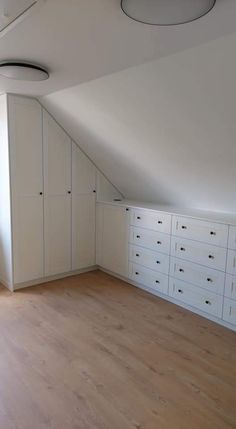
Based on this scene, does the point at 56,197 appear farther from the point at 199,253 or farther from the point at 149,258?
the point at 199,253

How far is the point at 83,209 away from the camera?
4.18 metres

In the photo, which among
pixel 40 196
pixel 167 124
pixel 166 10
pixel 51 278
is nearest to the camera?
pixel 166 10

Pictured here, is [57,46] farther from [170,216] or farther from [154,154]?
[170,216]

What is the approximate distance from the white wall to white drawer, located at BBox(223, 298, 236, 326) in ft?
7.67

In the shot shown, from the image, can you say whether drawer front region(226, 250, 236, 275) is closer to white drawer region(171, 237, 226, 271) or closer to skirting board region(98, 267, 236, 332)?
white drawer region(171, 237, 226, 271)

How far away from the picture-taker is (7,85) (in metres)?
2.97

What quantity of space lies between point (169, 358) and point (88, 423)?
86 centimetres

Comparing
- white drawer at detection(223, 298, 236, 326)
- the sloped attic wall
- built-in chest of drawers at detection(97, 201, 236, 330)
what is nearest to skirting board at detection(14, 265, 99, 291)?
built-in chest of drawers at detection(97, 201, 236, 330)

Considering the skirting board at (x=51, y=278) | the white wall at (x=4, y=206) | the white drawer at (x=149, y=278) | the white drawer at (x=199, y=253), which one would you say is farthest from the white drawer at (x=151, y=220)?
the white wall at (x=4, y=206)

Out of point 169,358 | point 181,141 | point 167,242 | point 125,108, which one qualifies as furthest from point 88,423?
point 125,108

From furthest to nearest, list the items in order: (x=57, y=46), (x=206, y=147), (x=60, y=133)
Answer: (x=60, y=133) < (x=206, y=147) < (x=57, y=46)

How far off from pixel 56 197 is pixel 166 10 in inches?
108

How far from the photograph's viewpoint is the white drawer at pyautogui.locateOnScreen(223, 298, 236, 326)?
2824 millimetres

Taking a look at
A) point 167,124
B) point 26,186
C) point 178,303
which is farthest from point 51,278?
point 167,124
